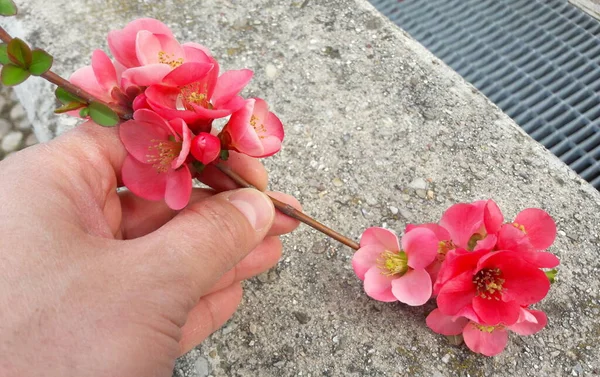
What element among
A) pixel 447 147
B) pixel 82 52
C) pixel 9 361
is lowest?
pixel 447 147

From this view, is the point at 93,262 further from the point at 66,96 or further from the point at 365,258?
the point at 365,258

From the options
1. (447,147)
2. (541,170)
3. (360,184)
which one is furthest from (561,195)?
(360,184)

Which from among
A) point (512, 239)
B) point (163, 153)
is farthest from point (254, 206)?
point (512, 239)

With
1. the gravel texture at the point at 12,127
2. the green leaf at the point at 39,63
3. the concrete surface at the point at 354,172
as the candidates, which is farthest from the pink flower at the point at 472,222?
the gravel texture at the point at 12,127

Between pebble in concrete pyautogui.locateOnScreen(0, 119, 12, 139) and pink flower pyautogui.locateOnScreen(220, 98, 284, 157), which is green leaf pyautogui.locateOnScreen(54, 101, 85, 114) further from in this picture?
pebble in concrete pyautogui.locateOnScreen(0, 119, 12, 139)

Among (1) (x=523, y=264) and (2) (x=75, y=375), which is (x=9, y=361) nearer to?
(2) (x=75, y=375)

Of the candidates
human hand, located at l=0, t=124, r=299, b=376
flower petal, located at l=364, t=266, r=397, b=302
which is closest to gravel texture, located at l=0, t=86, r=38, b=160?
human hand, located at l=0, t=124, r=299, b=376
